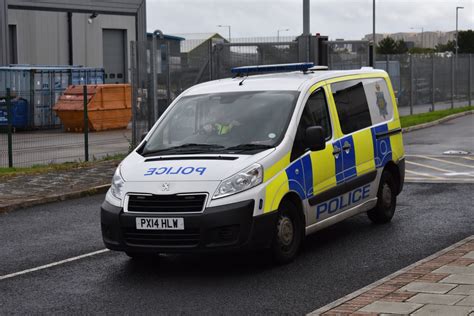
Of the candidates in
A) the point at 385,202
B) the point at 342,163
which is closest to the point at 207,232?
the point at 342,163

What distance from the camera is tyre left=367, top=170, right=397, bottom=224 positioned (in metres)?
10.9

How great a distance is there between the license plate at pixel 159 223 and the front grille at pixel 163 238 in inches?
1.9

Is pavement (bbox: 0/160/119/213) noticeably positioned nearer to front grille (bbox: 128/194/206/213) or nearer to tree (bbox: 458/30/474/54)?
front grille (bbox: 128/194/206/213)

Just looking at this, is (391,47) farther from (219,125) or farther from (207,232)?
(207,232)

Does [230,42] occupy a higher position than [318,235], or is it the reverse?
[230,42]

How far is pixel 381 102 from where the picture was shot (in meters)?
11.1

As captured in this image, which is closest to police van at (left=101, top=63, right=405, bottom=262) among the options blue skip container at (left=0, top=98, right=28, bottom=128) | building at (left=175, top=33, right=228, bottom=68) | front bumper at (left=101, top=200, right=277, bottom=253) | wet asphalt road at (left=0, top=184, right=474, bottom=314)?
front bumper at (left=101, top=200, right=277, bottom=253)

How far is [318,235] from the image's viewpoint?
10445mm

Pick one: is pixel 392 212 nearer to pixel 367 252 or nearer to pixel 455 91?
pixel 367 252

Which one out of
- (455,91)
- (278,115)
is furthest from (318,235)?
(455,91)

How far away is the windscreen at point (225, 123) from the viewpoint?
29.6ft

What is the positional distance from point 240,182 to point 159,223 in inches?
31.0

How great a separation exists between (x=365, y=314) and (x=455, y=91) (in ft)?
110

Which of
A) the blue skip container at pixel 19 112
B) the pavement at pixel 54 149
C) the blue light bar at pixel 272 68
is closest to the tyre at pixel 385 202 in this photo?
the blue light bar at pixel 272 68
